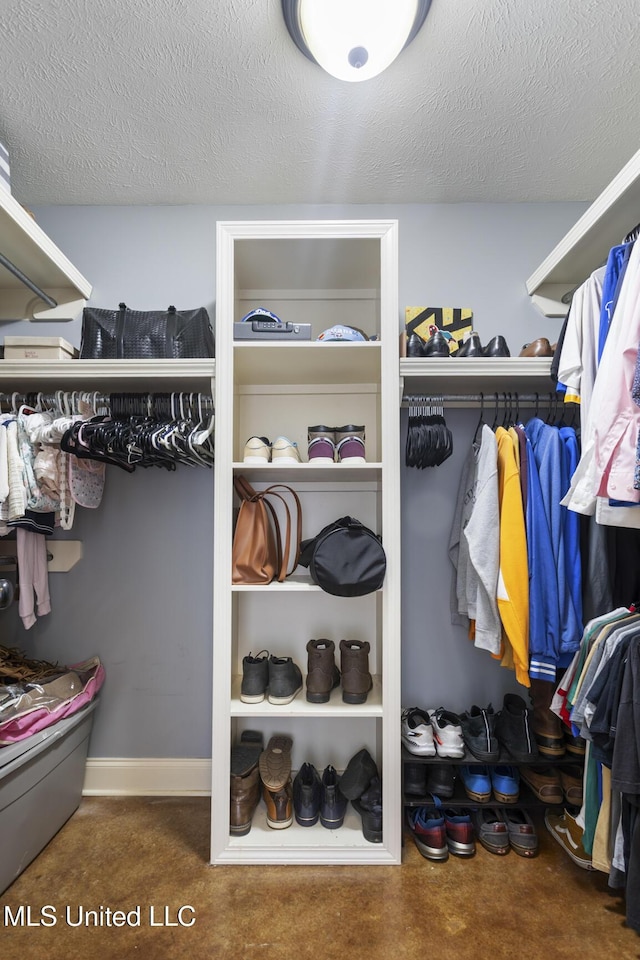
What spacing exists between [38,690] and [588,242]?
2426 millimetres

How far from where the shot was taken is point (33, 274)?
6.48 feet

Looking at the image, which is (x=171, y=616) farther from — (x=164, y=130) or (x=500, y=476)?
(x=164, y=130)

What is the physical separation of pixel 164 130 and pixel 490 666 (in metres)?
2.36

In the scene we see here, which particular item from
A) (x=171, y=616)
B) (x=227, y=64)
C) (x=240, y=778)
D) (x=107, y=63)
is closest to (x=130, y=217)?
(x=107, y=63)

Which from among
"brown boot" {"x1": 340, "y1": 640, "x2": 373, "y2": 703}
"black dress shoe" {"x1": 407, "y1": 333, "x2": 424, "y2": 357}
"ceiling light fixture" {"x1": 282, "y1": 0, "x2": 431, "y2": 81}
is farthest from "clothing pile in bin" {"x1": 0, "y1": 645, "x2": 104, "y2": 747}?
"ceiling light fixture" {"x1": 282, "y1": 0, "x2": 431, "y2": 81}

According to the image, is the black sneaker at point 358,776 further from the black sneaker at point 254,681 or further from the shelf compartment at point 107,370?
the shelf compartment at point 107,370

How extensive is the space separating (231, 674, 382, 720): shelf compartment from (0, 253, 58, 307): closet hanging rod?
165cm

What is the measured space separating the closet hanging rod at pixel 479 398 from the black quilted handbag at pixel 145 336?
82cm

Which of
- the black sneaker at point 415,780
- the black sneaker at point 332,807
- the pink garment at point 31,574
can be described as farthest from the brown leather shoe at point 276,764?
the pink garment at point 31,574

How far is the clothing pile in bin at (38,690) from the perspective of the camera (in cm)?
157

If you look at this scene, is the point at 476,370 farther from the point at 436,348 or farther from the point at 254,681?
the point at 254,681

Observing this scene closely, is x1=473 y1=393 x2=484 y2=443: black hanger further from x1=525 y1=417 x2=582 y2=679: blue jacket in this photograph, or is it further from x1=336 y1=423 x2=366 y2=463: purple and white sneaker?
x1=336 y1=423 x2=366 y2=463: purple and white sneaker

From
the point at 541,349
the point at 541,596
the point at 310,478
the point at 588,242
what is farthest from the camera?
the point at 310,478

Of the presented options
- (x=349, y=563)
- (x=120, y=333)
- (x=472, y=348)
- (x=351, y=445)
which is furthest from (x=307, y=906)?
(x=120, y=333)
